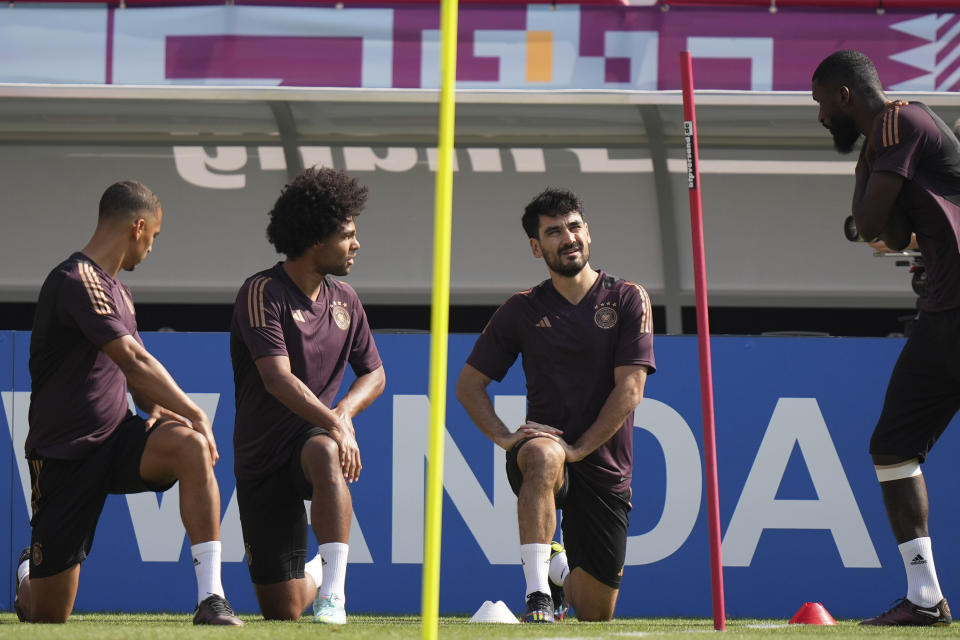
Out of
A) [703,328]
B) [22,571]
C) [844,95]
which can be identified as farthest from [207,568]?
[844,95]

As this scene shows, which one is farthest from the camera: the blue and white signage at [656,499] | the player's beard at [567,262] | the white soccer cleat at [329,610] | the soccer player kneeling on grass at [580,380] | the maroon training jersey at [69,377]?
the blue and white signage at [656,499]

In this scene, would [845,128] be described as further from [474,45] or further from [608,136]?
[608,136]

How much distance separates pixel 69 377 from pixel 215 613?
1025 millimetres

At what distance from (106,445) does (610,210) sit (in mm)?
5266

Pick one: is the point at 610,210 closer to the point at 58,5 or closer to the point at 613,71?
the point at 613,71

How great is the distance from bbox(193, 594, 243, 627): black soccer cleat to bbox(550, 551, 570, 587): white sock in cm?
156

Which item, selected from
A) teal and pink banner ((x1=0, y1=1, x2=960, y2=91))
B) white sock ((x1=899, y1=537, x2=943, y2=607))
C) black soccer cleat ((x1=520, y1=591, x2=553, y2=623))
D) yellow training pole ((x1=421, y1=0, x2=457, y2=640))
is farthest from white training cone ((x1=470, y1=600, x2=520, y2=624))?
teal and pink banner ((x1=0, y1=1, x2=960, y2=91))

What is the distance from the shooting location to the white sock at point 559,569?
17.9 ft

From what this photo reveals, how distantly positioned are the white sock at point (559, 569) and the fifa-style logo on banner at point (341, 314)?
130cm

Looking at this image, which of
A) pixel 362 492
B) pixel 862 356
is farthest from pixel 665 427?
pixel 362 492

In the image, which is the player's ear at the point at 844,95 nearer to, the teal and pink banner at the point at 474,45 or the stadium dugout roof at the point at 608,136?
the stadium dugout roof at the point at 608,136

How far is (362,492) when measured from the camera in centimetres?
624

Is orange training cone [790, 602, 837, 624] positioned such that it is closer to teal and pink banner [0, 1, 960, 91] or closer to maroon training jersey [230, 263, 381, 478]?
maroon training jersey [230, 263, 381, 478]

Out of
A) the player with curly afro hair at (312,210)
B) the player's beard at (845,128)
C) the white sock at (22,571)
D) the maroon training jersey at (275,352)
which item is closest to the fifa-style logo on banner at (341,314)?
the maroon training jersey at (275,352)
